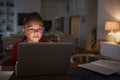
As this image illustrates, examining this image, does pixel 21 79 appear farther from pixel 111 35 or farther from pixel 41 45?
pixel 111 35

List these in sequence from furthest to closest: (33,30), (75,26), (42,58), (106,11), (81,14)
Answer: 1. (75,26)
2. (81,14)
3. (106,11)
4. (33,30)
5. (42,58)

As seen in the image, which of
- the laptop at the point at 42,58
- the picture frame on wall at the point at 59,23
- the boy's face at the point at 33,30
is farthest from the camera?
the picture frame on wall at the point at 59,23

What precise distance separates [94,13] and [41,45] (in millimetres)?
7146

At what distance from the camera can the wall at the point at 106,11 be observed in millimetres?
5707

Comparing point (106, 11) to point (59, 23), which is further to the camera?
point (59, 23)

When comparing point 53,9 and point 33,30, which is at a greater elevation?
point 53,9

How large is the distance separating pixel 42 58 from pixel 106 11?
5014mm

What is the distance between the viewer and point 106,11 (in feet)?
18.9

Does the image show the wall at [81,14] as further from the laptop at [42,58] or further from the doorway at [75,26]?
the laptop at [42,58]

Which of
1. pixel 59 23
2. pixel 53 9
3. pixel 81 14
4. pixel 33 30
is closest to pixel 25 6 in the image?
pixel 53 9

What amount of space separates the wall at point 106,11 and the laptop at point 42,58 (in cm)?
484

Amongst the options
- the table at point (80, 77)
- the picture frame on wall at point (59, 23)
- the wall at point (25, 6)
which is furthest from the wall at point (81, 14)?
the table at point (80, 77)

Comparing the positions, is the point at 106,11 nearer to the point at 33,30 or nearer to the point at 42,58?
the point at 33,30

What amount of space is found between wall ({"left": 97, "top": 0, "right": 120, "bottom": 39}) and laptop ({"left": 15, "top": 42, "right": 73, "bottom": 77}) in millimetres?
4835
